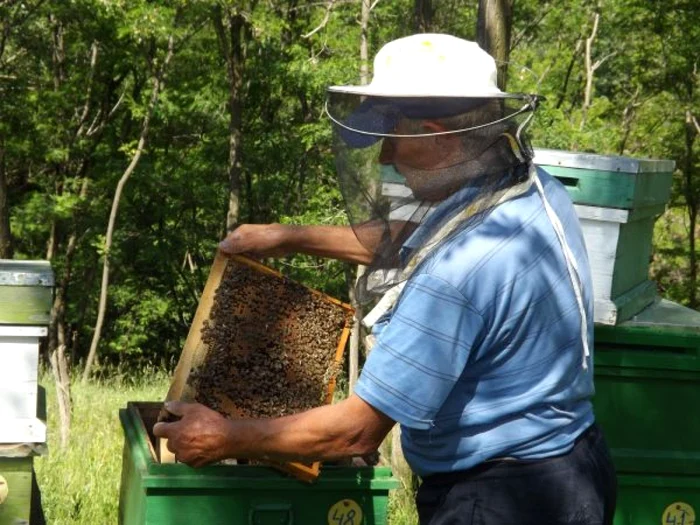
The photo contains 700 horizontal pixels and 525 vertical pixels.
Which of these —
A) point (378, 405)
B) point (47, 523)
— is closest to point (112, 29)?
point (47, 523)

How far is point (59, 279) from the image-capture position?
56.0 feet

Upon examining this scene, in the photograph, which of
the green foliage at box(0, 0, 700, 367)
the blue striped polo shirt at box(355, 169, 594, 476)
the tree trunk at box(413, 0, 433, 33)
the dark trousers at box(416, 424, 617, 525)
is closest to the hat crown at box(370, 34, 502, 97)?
the blue striped polo shirt at box(355, 169, 594, 476)

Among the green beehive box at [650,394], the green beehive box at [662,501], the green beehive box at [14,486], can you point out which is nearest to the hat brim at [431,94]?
the green beehive box at [650,394]

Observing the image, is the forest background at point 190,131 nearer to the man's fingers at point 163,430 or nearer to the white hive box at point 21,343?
the white hive box at point 21,343

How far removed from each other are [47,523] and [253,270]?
1874 millimetres

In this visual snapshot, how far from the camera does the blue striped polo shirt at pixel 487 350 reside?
1917 millimetres

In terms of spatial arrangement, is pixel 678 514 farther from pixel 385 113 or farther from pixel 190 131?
pixel 190 131

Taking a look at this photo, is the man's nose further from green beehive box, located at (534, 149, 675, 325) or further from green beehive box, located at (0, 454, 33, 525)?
green beehive box, located at (0, 454, 33, 525)

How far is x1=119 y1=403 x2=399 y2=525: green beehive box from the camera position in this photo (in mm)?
2500

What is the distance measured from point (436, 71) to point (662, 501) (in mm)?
1843

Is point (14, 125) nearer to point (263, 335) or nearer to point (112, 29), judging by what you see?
point (112, 29)

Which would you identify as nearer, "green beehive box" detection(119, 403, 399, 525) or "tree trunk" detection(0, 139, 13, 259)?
"green beehive box" detection(119, 403, 399, 525)

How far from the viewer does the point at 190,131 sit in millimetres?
17859

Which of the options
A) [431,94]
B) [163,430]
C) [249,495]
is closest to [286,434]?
[163,430]
